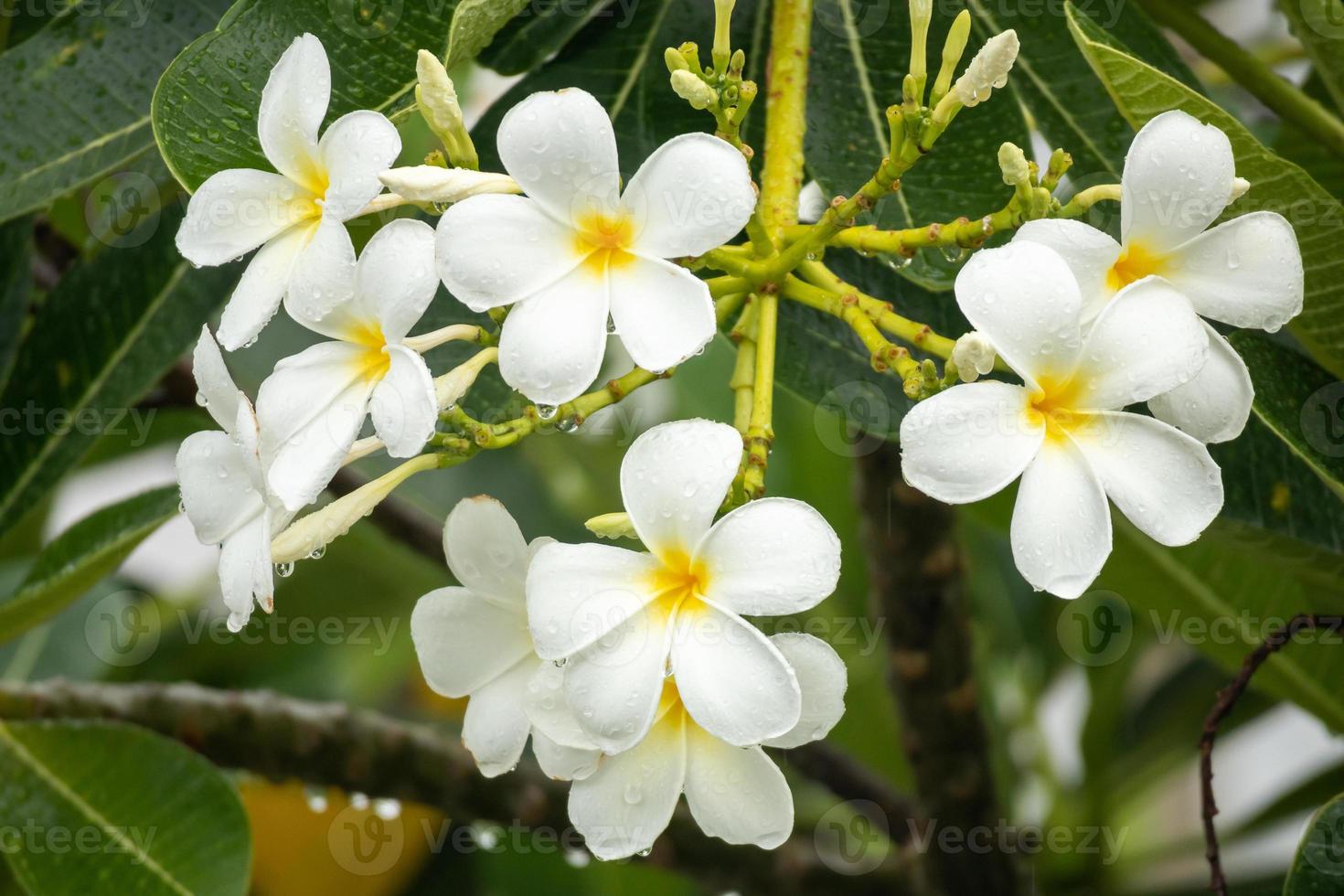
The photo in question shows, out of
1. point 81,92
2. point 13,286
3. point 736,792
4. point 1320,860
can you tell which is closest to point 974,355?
point 736,792

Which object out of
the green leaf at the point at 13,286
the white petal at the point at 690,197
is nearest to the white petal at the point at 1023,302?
the white petal at the point at 690,197

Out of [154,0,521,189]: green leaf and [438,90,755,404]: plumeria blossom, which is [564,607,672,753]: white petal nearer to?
[438,90,755,404]: plumeria blossom

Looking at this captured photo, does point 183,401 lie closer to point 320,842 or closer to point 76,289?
point 76,289

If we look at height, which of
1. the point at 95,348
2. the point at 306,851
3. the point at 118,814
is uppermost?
the point at 95,348

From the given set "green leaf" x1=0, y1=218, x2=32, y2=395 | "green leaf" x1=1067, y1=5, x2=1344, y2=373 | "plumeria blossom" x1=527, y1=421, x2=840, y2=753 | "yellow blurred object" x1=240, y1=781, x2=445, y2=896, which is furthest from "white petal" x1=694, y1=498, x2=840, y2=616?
"yellow blurred object" x1=240, y1=781, x2=445, y2=896

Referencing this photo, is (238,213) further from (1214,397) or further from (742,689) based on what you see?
(1214,397)

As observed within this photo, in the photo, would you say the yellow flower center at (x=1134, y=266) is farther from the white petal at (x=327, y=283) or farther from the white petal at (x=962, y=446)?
the white petal at (x=327, y=283)
